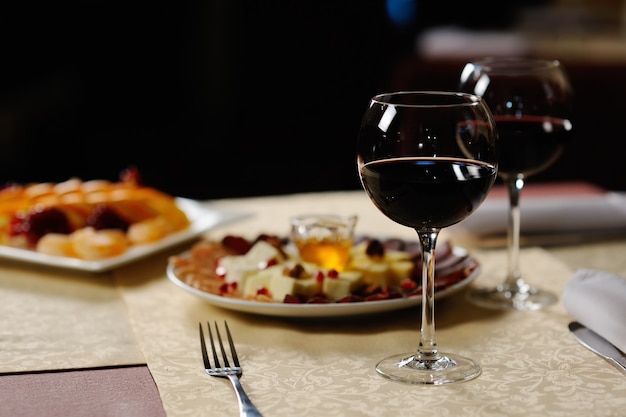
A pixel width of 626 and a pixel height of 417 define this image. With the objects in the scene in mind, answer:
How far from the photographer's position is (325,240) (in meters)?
1.31

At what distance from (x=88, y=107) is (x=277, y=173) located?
1.19m

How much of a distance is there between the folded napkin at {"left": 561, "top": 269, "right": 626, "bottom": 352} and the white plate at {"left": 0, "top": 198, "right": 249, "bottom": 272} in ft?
2.36

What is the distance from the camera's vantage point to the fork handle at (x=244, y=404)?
895 millimetres

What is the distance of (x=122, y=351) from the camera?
112cm

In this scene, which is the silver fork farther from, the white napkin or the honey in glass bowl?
the white napkin

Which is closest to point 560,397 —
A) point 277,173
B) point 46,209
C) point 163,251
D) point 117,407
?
point 117,407

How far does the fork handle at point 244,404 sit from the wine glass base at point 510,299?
0.46 m

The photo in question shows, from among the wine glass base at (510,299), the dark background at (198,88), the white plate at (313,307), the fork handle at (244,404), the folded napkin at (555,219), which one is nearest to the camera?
the fork handle at (244,404)

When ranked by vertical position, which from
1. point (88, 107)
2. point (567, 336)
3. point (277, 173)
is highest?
point (567, 336)

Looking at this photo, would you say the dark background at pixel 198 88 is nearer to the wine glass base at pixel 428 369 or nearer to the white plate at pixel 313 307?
the white plate at pixel 313 307

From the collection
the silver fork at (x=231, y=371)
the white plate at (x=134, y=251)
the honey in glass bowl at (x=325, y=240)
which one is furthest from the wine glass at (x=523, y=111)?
the white plate at (x=134, y=251)

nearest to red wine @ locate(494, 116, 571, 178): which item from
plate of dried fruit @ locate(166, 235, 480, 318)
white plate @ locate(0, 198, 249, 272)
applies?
plate of dried fruit @ locate(166, 235, 480, 318)

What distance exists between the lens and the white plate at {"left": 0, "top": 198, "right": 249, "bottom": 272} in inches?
57.2

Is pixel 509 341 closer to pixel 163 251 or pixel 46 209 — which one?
pixel 163 251
